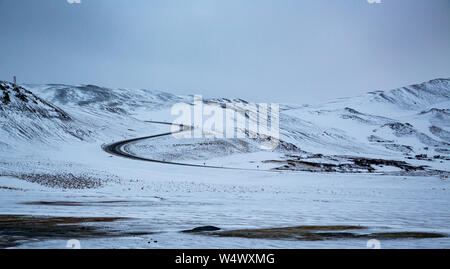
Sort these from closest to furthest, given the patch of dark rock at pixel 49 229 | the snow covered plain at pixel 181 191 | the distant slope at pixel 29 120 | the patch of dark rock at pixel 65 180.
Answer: the patch of dark rock at pixel 49 229 < the snow covered plain at pixel 181 191 < the patch of dark rock at pixel 65 180 < the distant slope at pixel 29 120

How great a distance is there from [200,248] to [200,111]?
13806cm

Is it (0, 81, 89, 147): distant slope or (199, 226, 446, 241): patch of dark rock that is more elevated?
(0, 81, 89, 147): distant slope

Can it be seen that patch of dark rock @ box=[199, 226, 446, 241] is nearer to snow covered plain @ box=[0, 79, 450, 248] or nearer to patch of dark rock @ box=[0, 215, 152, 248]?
snow covered plain @ box=[0, 79, 450, 248]

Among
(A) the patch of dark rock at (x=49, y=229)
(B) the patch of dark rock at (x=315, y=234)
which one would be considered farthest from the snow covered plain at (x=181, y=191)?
(B) the patch of dark rock at (x=315, y=234)

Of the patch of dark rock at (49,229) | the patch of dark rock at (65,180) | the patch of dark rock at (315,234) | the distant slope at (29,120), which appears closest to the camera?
the patch of dark rock at (49,229)

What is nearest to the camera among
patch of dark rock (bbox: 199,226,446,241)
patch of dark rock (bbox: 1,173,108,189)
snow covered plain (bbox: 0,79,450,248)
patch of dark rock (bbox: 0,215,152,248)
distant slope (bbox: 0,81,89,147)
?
patch of dark rock (bbox: 0,215,152,248)

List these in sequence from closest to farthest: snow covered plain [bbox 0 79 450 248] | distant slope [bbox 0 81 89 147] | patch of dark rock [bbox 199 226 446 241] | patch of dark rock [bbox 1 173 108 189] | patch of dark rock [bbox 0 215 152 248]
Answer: patch of dark rock [bbox 0 215 152 248], snow covered plain [bbox 0 79 450 248], patch of dark rock [bbox 199 226 446 241], patch of dark rock [bbox 1 173 108 189], distant slope [bbox 0 81 89 147]

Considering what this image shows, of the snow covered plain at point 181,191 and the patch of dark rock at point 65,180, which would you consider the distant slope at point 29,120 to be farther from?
the patch of dark rock at point 65,180

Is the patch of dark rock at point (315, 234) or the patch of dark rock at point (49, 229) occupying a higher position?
the patch of dark rock at point (49, 229)

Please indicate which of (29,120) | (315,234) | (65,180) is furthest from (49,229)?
(29,120)

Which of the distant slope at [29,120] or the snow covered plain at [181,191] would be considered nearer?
the snow covered plain at [181,191]

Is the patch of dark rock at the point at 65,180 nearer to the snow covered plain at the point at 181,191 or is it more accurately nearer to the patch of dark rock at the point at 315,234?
the snow covered plain at the point at 181,191

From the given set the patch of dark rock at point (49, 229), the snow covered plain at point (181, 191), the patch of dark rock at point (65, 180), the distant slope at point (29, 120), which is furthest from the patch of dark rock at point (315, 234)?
the distant slope at point (29, 120)

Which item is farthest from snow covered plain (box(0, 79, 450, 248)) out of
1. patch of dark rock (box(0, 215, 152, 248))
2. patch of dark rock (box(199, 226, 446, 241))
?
patch of dark rock (box(199, 226, 446, 241))
